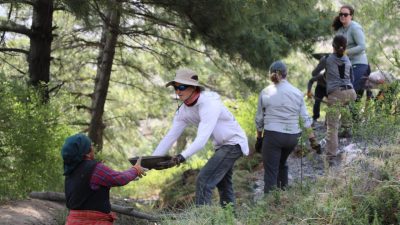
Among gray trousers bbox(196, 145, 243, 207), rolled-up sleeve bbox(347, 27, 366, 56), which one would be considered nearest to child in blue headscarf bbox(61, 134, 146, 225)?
gray trousers bbox(196, 145, 243, 207)

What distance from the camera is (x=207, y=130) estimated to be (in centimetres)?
554

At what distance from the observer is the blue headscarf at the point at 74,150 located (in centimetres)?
447

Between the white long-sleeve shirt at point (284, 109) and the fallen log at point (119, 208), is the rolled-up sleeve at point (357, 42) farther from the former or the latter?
the fallen log at point (119, 208)

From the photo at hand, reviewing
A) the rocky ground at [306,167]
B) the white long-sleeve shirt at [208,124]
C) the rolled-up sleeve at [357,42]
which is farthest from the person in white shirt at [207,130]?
the rolled-up sleeve at [357,42]

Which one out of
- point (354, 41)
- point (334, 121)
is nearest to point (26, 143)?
point (334, 121)

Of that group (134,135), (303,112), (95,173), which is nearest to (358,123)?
(303,112)

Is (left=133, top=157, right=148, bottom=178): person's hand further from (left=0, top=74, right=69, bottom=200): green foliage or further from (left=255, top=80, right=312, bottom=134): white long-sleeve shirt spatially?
(left=0, top=74, right=69, bottom=200): green foliage

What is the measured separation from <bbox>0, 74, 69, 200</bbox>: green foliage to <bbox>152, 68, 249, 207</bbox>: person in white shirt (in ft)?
11.7

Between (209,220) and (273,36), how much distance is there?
6.48 metres

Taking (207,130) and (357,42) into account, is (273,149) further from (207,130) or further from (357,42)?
(357,42)

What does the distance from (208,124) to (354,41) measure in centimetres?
411

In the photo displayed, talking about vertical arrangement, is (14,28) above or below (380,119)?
above

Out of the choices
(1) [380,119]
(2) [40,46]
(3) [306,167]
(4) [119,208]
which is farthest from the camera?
(2) [40,46]

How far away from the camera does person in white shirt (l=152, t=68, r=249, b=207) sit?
561 cm
